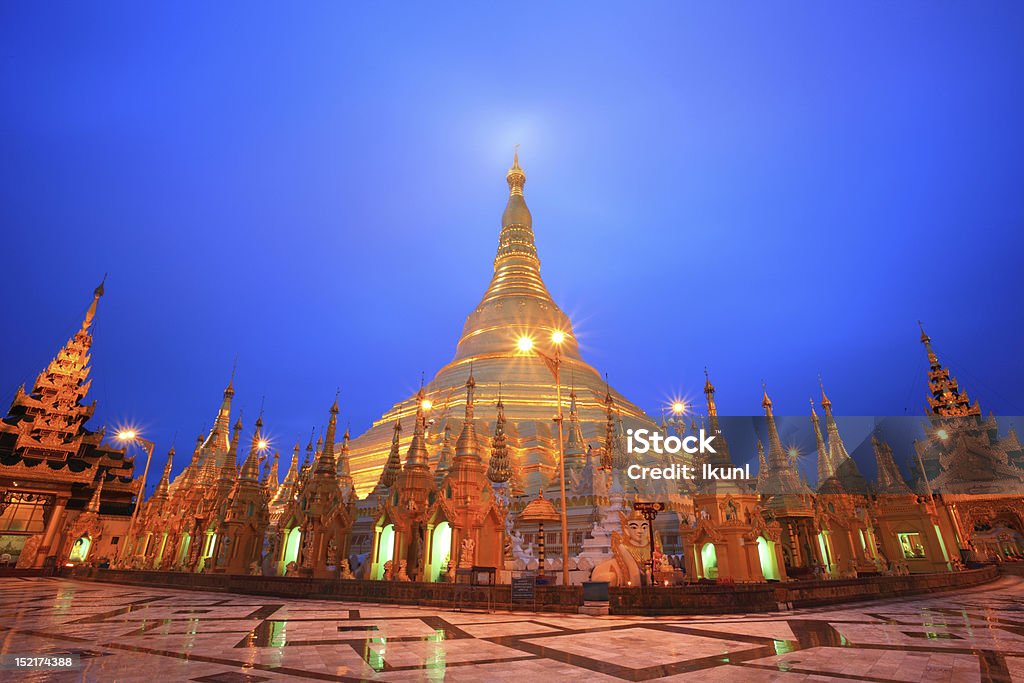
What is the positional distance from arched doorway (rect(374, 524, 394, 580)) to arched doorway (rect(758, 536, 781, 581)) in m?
14.5

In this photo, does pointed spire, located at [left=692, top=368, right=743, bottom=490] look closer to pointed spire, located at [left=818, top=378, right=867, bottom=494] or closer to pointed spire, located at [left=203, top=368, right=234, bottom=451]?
pointed spire, located at [left=818, top=378, right=867, bottom=494]

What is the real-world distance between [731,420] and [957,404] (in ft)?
92.4

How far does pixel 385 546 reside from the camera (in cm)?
2059

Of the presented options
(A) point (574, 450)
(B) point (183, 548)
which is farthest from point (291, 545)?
(A) point (574, 450)

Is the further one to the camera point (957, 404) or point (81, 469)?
point (957, 404)

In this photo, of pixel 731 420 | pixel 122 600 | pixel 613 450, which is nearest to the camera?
pixel 122 600

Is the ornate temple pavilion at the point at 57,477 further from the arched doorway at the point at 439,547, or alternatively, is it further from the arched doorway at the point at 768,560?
the arched doorway at the point at 768,560

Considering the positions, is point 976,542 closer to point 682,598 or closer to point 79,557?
point 682,598

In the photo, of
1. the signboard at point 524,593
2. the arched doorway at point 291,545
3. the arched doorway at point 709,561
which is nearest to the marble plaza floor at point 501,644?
the signboard at point 524,593

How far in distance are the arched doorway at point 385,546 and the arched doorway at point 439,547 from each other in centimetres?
198

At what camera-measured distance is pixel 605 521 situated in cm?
2044

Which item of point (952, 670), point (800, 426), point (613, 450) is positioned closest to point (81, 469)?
point (613, 450)

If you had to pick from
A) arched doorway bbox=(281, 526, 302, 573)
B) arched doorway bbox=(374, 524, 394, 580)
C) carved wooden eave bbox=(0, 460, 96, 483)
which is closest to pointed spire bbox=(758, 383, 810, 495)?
arched doorway bbox=(374, 524, 394, 580)

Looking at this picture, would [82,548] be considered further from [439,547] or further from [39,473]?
[439,547]
